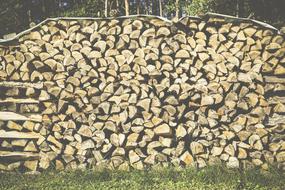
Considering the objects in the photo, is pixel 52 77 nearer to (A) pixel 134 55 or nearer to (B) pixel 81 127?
(B) pixel 81 127

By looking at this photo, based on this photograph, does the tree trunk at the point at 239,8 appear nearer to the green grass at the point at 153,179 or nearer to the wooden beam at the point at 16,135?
the green grass at the point at 153,179

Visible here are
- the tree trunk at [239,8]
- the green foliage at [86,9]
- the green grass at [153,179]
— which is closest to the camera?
the green grass at [153,179]

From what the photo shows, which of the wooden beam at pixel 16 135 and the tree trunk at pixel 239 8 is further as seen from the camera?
the tree trunk at pixel 239 8

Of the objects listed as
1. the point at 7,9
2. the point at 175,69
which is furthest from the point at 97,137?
the point at 7,9

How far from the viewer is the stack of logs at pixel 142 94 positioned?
6090 mm

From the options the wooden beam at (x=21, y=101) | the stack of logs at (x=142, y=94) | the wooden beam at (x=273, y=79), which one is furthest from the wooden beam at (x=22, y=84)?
the wooden beam at (x=273, y=79)

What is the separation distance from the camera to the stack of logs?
6.09 m

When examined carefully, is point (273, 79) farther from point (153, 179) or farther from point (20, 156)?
point (20, 156)

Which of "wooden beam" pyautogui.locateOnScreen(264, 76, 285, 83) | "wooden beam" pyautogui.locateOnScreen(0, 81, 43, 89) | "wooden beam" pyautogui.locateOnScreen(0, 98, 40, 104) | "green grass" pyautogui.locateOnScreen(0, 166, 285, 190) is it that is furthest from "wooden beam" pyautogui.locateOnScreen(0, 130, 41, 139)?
"wooden beam" pyautogui.locateOnScreen(264, 76, 285, 83)

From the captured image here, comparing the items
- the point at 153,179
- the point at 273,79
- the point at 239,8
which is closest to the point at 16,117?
A: the point at 153,179

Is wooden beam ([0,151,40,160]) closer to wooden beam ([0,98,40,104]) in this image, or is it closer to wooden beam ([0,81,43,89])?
wooden beam ([0,98,40,104])

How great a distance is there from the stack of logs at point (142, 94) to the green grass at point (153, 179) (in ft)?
0.76

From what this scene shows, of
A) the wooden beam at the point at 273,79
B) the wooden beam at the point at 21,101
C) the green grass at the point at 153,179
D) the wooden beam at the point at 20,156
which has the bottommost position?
the green grass at the point at 153,179

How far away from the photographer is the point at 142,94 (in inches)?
243
